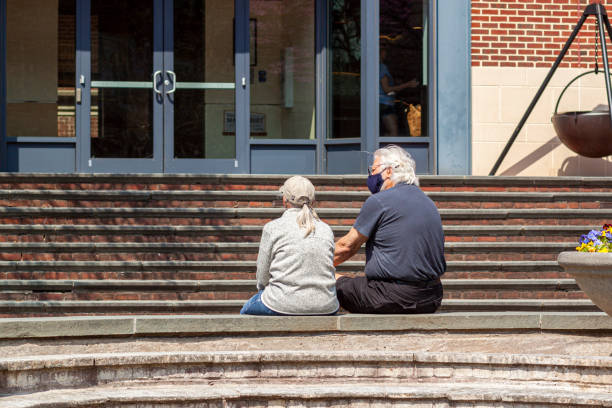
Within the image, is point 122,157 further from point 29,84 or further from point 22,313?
point 22,313

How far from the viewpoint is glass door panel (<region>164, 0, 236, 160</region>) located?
38.1 ft

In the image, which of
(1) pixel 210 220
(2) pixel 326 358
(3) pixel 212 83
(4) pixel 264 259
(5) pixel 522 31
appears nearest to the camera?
(2) pixel 326 358

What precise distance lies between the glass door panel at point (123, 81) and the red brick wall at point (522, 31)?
4.00 metres

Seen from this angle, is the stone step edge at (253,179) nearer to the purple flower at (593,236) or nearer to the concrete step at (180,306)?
the concrete step at (180,306)

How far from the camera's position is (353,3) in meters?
11.4

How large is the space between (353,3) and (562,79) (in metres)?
2.74

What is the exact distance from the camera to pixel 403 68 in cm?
1127

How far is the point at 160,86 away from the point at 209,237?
383 cm

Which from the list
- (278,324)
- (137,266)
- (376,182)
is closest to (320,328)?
(278,324)

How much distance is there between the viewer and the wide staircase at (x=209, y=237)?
7.66 metres

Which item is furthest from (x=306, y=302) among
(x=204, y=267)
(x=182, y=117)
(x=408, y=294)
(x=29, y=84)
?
(x=29, y=84)

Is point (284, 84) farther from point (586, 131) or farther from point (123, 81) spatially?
point (586, 131)

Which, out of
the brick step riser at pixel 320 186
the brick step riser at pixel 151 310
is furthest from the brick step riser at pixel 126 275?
the brick step riser at pixel 320 186

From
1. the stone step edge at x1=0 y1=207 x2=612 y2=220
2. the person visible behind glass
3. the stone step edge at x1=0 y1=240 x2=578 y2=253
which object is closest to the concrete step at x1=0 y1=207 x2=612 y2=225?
the stone step edge at x1=0 y1=207 x2=612 y2=220
